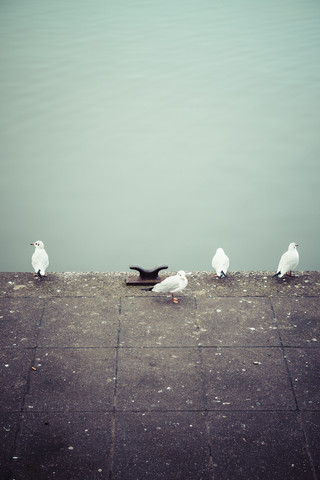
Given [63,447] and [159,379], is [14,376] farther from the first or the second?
[159,379]

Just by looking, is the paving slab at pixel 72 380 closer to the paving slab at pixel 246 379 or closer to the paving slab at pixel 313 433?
the paving slab at pixel 246 379

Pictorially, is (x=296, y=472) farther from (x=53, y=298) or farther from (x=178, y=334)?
(x=53, y=298)

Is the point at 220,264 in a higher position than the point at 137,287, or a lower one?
higher

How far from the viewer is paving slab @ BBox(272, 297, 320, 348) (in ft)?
15.4

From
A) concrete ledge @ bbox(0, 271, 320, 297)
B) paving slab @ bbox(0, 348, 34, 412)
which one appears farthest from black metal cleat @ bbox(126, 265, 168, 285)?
paving slab @ bbox(0, 348, 34, 412)

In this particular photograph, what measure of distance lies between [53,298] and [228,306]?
1936 mm

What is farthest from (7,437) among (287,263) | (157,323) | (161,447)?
(287,263)

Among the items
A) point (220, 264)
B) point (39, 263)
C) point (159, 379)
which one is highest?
point (39, 263)

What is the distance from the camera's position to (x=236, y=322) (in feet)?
16.3

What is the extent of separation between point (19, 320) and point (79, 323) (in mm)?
620

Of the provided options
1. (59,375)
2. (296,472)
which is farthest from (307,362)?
(59,375)

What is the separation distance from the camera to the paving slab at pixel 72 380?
3.93 meters

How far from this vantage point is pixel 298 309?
203 inches

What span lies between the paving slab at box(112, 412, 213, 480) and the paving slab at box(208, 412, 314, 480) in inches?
4.3
